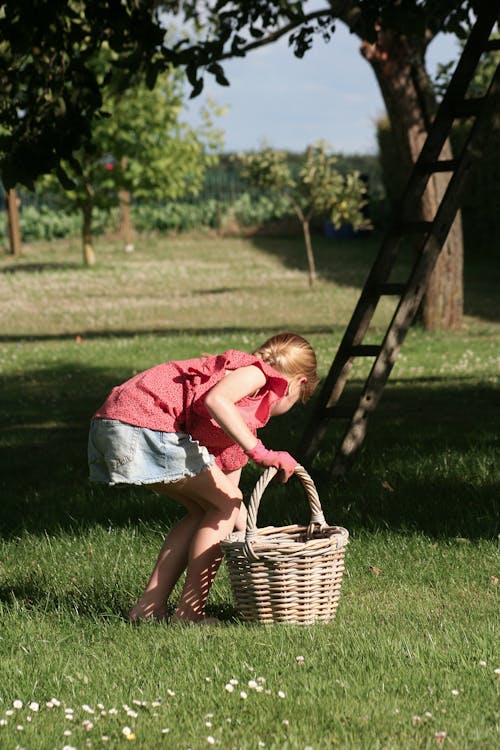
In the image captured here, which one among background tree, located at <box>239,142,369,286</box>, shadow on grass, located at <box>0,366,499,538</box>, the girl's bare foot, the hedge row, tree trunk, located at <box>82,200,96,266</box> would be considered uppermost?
the girl's bare foot

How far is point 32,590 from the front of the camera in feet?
17.5

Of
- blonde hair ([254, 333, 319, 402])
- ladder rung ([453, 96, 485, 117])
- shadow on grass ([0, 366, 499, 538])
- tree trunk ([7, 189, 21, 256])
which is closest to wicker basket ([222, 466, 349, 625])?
blonde hair ([254, 333, 319, 402])

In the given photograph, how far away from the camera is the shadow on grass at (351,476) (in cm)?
648

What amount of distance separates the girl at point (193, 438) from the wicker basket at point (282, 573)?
16cm

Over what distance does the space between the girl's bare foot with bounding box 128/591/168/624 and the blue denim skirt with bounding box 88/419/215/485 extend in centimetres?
55

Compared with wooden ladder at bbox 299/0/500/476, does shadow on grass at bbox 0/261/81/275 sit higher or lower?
lower

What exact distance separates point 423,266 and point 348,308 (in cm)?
1438

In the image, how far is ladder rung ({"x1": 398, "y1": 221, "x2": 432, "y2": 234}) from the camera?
714cm

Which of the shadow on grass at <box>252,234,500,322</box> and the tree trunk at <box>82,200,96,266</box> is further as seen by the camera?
the tree trunk at <box>82,200,96,266</box>

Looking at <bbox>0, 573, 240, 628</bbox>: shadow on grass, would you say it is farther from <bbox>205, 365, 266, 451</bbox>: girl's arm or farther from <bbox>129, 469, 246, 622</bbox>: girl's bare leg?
<bbox>205, 365, 266, 451</bbox>: girl's arm

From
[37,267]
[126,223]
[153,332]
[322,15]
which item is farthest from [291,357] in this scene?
[126,223]

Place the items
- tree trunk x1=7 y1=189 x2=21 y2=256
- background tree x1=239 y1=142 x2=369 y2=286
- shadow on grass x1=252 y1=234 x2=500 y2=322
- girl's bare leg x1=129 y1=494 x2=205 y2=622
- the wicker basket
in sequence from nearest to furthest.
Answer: the wicker basket
girl's bare leg x1=129 y1=494 x2=205 y2=622
shadow on grass x1=252 y1=234 x2=500 y2=322
background tree x1=239 y1=142 x2=369 y2=286
tree trunk x1=7 y1=189 x2=21 y2=256

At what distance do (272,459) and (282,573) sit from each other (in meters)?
0.46

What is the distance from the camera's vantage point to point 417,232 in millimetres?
7043
